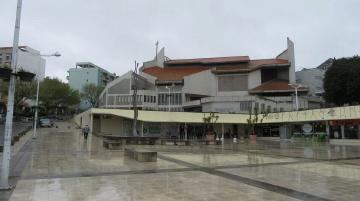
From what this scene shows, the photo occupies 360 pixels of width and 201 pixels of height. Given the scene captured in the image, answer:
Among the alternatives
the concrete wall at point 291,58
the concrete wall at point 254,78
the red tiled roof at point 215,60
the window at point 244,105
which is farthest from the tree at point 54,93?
the concrete wall at point 291,58

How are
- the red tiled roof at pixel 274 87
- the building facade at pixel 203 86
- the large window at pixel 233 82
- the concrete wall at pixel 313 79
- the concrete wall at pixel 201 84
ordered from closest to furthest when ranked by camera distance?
the red tiled roof at pixel 274 87, the building facade at pixel 203 86, the concrete wall at pixel 201 84, the large window at pixel 233 82, the concrete wall at pixel 313 79

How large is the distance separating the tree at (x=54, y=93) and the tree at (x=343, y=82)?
206 ft

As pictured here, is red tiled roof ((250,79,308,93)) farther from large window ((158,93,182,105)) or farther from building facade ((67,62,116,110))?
building facade ((67,62,116,110))

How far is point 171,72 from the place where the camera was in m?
82.1

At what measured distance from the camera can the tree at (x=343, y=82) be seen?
5434 cm

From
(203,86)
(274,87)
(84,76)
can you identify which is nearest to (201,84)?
(203,86)

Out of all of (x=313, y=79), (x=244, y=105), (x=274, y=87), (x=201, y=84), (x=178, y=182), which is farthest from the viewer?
(x=313, y=79)

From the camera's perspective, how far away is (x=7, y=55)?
325 feet

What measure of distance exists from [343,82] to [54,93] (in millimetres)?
66209

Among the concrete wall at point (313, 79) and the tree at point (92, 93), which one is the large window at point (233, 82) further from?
the tree at point (92, 93)

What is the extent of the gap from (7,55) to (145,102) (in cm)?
5481

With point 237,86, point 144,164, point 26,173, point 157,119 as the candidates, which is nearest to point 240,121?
point 157,119

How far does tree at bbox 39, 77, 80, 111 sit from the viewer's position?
8250 cm

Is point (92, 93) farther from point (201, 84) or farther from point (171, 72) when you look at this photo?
point (201, 84)
